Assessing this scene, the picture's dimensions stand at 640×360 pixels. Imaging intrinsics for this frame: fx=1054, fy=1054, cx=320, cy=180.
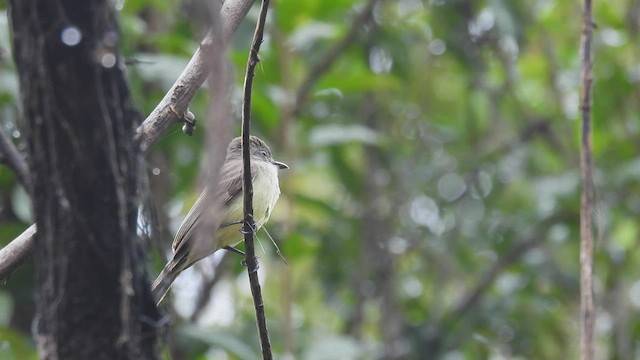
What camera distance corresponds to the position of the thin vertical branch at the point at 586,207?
11.7ft

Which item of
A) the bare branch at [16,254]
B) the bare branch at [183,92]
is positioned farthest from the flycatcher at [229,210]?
the bare branch at [16,254]

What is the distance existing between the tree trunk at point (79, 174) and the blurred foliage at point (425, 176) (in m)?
3.85

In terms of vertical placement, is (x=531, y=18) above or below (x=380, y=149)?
above

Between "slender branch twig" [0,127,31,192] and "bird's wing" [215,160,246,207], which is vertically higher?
"bird's wing" [215,160,246,207]

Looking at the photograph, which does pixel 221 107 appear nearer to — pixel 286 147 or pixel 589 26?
pixel 589 26

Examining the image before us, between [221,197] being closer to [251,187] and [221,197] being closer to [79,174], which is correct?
[251,187]

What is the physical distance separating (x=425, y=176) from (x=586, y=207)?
4.41 metres

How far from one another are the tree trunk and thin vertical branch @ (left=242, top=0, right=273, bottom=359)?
0.60 m

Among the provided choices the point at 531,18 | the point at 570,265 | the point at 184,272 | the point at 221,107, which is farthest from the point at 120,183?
the point at 570,265

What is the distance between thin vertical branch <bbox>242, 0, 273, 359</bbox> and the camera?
2865 mm

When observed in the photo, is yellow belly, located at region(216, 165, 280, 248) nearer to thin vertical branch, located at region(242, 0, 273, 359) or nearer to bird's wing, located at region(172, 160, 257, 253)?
bird's wing, located at region(172, 160, 257, 253)

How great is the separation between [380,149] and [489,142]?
114 cm

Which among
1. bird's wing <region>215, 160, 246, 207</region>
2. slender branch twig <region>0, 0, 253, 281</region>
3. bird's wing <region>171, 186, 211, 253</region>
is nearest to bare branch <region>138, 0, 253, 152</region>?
slender branch twig <region>0, 0, 253, 281</region>

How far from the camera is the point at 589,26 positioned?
3982mm
